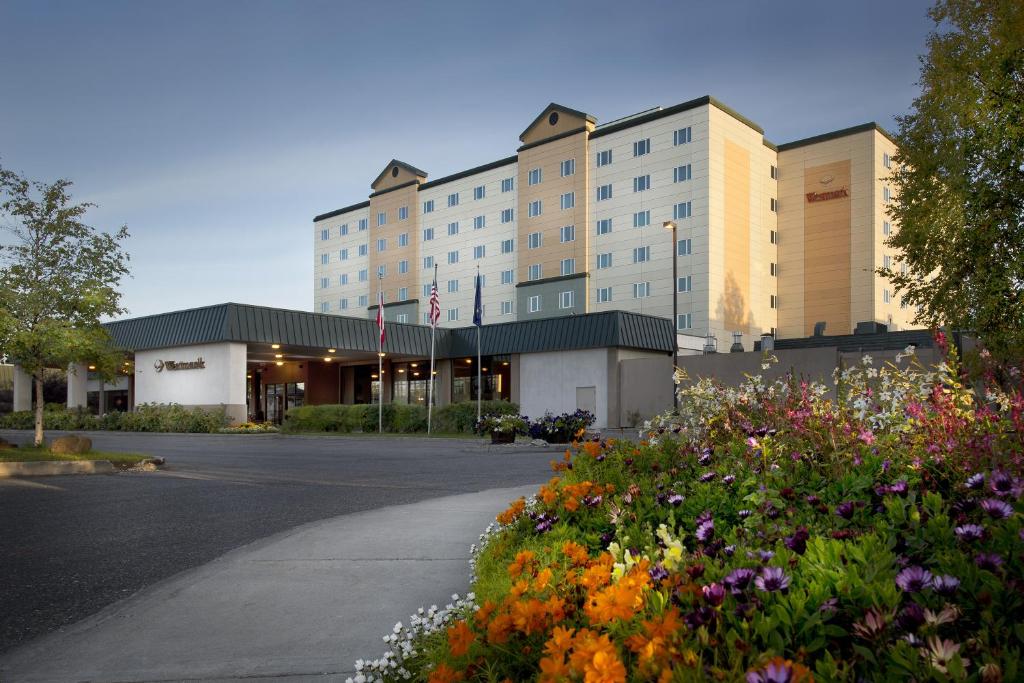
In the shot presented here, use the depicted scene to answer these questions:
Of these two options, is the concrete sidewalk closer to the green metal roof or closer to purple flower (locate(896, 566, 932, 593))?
purple flower (locate(896, 566, 932, 593))

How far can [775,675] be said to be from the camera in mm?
1886

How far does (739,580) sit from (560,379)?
132ft

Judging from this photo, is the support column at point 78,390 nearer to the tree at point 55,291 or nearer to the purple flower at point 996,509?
the tree at point 55,291

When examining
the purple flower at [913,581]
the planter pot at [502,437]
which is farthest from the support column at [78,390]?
the purple flower at [913,581]

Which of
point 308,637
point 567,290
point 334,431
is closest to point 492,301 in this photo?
point 567,290

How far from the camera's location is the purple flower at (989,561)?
248cm

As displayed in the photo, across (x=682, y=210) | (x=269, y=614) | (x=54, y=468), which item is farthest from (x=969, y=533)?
(x=682, y=210)

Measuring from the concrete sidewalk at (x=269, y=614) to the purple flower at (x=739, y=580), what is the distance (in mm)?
2567

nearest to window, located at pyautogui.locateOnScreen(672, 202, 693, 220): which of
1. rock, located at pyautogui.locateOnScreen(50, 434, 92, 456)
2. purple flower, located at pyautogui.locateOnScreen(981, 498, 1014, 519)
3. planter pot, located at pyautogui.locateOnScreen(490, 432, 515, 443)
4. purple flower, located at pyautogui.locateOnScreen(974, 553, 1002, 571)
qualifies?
planter pot, located at pyautogui.locateOnScreen(490, 432, 515, 443)

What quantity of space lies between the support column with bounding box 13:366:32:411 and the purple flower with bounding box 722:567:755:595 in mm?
66810

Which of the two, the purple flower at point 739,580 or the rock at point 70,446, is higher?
the purple flower at point 739,580

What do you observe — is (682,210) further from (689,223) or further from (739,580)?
(739,580)

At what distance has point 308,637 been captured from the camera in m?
4.97

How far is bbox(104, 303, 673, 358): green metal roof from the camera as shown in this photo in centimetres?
4038
